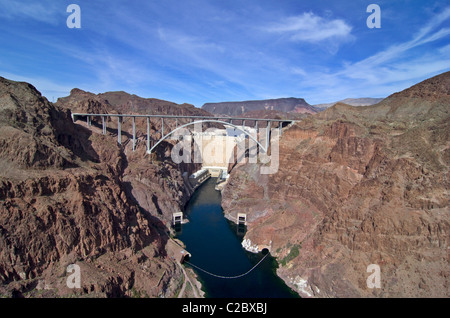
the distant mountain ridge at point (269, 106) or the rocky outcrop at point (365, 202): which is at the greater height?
the distant mountain ridge at point (269, 106)

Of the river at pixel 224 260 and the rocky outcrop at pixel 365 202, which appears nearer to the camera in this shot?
the rocky outcrop at pixel 365 202

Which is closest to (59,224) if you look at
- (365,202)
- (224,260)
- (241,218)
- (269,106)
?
(224,260)

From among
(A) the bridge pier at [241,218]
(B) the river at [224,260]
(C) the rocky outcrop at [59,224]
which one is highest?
(C) the rocky outcrop at [59,224]

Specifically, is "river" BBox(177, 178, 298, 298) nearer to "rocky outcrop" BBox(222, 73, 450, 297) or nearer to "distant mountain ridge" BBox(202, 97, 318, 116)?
"rocky outcrop" BBox(222, 73, 450, 297)

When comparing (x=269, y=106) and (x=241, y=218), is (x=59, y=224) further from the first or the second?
(x=269, y=106)

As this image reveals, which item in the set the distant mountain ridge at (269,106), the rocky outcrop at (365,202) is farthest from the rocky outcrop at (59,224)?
the distant mountain ridge at (269,106)

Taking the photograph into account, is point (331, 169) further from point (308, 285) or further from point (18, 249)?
point (18, 249)

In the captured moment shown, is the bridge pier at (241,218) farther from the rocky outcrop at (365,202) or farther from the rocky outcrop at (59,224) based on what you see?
the rocky outcrop at (59,224)
